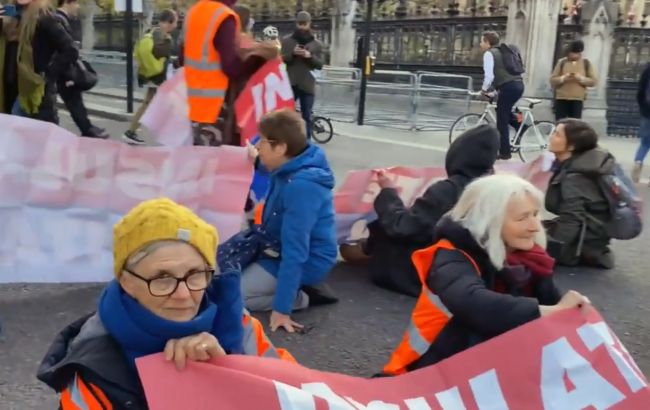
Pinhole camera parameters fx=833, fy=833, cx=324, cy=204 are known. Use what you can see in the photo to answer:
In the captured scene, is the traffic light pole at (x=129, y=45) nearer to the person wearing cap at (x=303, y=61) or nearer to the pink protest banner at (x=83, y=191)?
the person wearing cap at (x=303, y=61)

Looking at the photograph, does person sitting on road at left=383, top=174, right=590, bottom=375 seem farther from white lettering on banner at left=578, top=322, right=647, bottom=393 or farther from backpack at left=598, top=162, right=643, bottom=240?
backpack at left=598, top=162, right=643, bottom=240

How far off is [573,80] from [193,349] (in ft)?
34.5

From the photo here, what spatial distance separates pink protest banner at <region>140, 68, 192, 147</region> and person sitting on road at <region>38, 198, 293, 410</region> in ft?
12.1

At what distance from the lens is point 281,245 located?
15.2 ft

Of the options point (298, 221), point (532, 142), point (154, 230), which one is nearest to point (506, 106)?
point (532, 142)

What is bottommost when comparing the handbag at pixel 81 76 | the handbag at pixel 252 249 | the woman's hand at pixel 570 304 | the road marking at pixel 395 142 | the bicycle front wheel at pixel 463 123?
the road marking at pixel 395 142

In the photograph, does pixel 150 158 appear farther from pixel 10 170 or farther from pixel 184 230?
pixel 184 230

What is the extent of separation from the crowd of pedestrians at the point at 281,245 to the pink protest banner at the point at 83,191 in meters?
0.30

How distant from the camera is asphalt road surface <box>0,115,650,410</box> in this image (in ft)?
13.1

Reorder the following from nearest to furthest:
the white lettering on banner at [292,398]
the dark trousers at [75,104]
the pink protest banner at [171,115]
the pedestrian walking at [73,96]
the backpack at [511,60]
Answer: the white lettering on banner at [292,398]
the pink protest banner at [171,115]
the pedestrian walking at [73,96]
the dark trousers at [75,104]
the backpack at [511,60]

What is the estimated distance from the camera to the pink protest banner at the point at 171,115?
5.73 metres

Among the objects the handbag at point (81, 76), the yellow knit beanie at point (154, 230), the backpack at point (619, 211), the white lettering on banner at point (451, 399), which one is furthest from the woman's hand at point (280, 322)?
the handbag at point (81, 76)

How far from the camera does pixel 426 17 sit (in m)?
20.9

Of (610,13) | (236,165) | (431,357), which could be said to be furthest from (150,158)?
(610,13)
